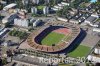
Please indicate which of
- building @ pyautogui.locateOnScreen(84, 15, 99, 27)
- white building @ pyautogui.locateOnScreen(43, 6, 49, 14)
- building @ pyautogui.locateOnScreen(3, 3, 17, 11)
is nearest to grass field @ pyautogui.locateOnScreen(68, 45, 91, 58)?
building @ pyautogui.locateOnScreen(84, 15, 99, 27)

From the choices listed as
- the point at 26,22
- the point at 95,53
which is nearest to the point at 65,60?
the point at 95,53

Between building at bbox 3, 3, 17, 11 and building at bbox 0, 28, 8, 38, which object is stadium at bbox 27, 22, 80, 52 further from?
building at bbox 3, 3, 17, 11

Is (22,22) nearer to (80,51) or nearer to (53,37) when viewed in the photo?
(53,37)

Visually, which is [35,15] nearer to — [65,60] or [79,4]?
[79,4]

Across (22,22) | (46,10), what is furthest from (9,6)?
(22,22)

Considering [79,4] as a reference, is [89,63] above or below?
below

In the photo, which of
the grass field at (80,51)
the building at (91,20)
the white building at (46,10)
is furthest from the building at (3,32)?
the building at (91,20)
